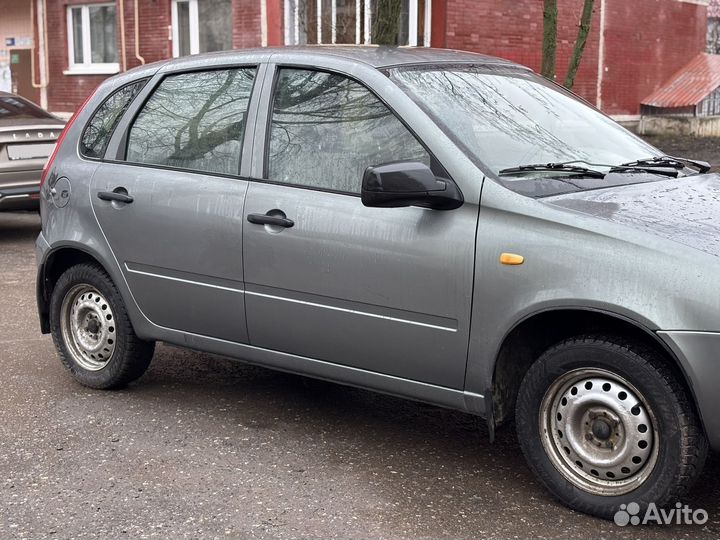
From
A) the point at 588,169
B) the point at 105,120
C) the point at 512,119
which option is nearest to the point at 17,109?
the point at 105,120

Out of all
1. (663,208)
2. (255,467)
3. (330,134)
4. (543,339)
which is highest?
(330,134)

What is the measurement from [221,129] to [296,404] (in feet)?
4.84

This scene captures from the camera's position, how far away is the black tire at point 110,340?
17.9 feet

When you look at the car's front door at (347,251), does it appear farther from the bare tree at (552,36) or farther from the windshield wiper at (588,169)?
the bare tree at (552,36)

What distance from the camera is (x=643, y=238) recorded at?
12.1ft

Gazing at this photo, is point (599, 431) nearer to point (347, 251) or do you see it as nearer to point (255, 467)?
point (347, 251)

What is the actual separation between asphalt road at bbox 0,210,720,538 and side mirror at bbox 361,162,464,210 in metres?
1.17

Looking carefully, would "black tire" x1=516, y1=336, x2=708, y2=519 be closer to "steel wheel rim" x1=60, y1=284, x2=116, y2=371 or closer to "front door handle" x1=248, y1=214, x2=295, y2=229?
"front door handle" x1=248, y1=214, x2=295, y2=229

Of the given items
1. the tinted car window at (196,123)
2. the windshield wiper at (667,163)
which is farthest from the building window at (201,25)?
the windshield wiper at (667,163)

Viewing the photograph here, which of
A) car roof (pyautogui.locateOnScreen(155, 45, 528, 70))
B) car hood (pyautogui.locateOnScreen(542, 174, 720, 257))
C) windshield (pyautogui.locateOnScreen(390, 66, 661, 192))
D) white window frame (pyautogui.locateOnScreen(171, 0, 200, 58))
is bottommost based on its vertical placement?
car hood (pyautogui.locateOnScreen(542, 174, 720, 257))

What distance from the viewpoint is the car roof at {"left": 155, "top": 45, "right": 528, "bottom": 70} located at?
15.6ft

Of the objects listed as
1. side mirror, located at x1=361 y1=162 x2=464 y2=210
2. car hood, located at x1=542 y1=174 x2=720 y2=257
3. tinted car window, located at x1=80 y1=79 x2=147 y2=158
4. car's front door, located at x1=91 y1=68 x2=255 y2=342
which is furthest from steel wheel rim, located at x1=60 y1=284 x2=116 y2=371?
car hood, located at x1=542 y1=174 x2=720 y2=257

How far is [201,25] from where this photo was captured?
20578 millimetres

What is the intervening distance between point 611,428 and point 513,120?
4.85 ft
